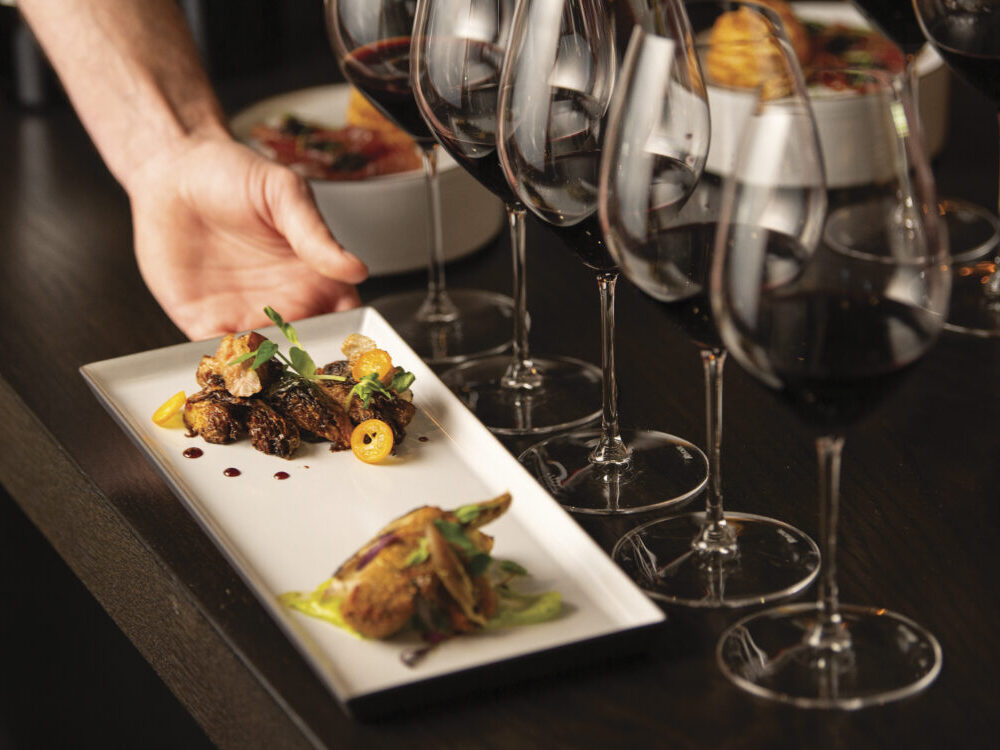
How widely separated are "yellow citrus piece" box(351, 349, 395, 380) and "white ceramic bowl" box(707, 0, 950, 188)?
0.29m

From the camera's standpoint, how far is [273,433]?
3.23 ft

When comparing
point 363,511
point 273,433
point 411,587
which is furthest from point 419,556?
point 273,433

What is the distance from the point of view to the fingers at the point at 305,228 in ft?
4.04

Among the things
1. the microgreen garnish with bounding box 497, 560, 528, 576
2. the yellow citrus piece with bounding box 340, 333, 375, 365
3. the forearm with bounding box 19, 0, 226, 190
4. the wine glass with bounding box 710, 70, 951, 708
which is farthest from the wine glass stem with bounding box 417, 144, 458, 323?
the wine glass with bounding box 710, 70, 951, 708

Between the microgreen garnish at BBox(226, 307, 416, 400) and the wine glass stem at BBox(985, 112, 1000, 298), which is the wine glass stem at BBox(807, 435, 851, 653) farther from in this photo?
the wine glass stem at BBox(985, 112, 1000, 298)

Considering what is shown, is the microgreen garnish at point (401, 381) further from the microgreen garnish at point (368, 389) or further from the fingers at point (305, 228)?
the fingers at point (305, 228)

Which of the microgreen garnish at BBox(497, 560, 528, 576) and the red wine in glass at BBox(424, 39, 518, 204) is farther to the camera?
the red wine in glass at BBox(424, 39, 518, 204)

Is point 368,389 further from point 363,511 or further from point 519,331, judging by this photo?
point 519,331

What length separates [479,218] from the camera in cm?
143

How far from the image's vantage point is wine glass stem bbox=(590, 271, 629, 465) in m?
0.96

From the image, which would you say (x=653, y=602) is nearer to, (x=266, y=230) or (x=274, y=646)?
(x=274, y=646)

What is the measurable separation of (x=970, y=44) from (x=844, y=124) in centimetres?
51

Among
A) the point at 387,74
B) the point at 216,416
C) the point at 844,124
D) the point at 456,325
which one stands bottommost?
the point at 456,325

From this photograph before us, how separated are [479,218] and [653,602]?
2.44ft
